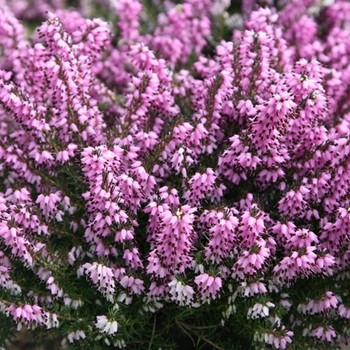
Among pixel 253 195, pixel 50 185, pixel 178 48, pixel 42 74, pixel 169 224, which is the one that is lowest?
pixel 169 224

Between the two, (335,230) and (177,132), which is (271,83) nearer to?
(177,132)

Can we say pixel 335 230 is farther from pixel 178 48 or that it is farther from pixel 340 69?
pixel 178 48

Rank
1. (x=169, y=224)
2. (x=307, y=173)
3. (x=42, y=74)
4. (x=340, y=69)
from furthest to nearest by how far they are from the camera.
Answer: (x=340, y=69), (x=42, y=74), (x=307, y=173), (x=169, y=224)

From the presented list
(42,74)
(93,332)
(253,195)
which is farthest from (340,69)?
(93,332)

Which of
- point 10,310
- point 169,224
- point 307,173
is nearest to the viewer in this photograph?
point 169,224

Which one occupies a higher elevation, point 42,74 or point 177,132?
point 42,74

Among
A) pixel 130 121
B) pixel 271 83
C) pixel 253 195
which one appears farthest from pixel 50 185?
pixel 271 83

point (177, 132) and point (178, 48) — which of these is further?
point (178, 48)
